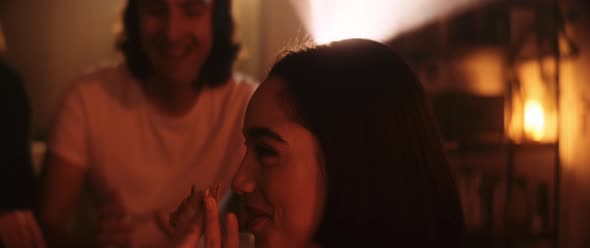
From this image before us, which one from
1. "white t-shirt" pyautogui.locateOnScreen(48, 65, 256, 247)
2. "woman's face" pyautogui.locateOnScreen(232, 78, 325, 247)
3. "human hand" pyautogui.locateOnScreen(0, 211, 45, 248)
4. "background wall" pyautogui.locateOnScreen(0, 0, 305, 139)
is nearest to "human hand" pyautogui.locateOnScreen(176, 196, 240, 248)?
"woman's face" pyautogui.locateOnScreen(232, 78, 325, 247)

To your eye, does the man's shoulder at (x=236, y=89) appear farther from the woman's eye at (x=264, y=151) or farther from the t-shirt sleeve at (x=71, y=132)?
the woman's eye at (x=264, y=151)

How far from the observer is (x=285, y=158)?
65 centimetres

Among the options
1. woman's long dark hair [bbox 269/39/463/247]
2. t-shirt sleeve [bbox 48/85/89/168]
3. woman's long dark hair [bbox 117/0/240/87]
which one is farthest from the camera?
woman's long dark hair [bbox 117/0/240/87]

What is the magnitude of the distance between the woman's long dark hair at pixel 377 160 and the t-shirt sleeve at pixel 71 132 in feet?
2.94

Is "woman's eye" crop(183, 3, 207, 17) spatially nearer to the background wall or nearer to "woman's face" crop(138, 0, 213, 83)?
"woman's face" crop(138, 0, 213, 83)

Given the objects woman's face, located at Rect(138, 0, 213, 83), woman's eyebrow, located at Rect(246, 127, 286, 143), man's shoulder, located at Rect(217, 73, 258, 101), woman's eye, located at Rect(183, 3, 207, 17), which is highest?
woman's eye, located at Rect(183, 3, 207, 17)

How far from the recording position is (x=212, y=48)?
1607mm

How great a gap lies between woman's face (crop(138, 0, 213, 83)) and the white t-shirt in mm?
78

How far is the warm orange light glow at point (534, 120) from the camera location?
123 centimetres

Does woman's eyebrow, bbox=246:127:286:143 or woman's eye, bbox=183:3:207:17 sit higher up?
woman's eye, bbox=183:3:207:17

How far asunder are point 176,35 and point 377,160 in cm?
94

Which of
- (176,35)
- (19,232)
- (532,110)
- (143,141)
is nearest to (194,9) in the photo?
(176,35)

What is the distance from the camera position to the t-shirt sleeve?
4.55 ft

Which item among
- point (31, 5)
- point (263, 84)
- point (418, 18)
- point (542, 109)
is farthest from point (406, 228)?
point (31, 5)
